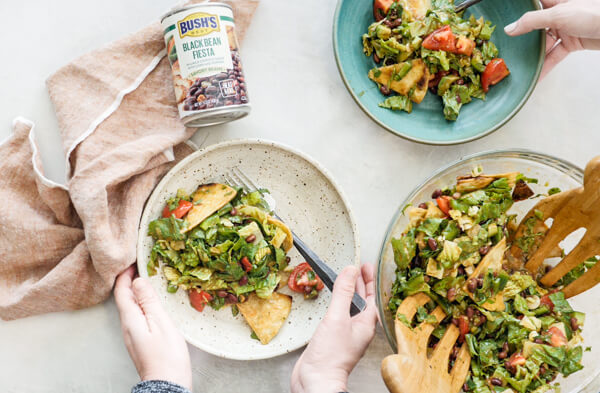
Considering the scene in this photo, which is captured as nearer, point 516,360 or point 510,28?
point 516,360

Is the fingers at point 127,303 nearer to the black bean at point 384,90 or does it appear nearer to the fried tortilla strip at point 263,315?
the fried tortilla strip at point 263,315

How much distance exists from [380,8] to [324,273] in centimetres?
101

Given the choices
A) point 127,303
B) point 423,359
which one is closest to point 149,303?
point 127,303

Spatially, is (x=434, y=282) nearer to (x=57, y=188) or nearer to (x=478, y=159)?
(x=478, y=159)

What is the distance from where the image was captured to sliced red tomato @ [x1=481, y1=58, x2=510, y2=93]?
1.79 m

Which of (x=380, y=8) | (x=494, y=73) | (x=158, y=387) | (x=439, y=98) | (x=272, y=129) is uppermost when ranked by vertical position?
(x=380, y=8)

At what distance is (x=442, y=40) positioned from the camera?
5.64ft

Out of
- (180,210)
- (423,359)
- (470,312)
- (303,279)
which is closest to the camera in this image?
(423,359)

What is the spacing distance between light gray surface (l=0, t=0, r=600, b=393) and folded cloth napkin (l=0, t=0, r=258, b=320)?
114mm

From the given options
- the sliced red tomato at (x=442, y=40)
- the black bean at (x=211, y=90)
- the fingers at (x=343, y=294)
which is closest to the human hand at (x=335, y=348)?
the fingers at (x=343, y=294)

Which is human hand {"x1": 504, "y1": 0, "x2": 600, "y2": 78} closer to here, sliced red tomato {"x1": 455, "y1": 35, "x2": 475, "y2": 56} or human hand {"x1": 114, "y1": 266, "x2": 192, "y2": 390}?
sliced red tomato {"x1": 455, "y1": 35, "x2": 475, "y2": 56}

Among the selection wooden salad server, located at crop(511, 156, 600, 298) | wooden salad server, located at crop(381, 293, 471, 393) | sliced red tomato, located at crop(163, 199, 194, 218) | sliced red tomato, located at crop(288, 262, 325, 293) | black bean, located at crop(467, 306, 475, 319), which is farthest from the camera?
sliced red tomato, located at crop(288, 262, 325, 293)

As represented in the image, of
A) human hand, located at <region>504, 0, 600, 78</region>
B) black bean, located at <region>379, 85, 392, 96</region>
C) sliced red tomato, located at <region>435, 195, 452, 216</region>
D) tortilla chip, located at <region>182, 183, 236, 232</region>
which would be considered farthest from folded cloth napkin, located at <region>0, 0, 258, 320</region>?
human hand, located at <region>504, 0, 600, 78</region>

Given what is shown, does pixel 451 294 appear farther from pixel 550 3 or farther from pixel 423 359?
pixel 550 3
